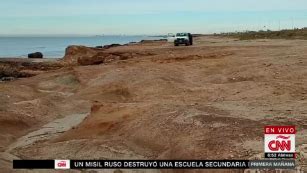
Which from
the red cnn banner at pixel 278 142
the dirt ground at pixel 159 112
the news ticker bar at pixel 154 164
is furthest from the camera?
the dirt ground at pixel 159 112

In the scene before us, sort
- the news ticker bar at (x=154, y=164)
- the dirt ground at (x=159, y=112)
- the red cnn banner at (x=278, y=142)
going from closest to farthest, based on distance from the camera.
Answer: the red cnn banner at (x=278, y=142) < the news ticker bar at (x=154, y=164) < the dirt ground at (x=159, y=112)

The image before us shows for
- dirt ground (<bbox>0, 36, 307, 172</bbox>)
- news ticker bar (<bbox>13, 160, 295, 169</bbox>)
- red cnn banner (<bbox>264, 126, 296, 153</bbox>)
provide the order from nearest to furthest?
red cnn banner (<bbox>264, 126, 296, 153</bbox>) < news ticker bar (<bbox>13, 160, 295, 169</bbox>) < dirt ground (<bbox>0, 36, 307, 172</bbox>)

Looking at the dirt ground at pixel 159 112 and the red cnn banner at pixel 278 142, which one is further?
the dirt ground at pixel 159 112

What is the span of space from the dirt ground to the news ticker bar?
23 centimetres

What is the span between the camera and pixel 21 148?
10.9 m

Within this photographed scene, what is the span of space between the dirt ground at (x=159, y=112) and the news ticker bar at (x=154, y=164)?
23cm

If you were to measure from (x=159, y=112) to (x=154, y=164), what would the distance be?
378 centimetres

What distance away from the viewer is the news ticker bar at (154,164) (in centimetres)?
702

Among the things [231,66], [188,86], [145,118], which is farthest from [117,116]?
[231,66]

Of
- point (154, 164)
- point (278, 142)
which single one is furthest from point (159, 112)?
point (278, 142)

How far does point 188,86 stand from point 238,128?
9168 mm

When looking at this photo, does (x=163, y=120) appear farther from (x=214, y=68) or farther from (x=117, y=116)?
(x=214, y=68)

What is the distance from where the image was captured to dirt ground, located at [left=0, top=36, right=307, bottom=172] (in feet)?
30.1

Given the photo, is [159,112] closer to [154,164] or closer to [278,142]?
→ [154,164]
